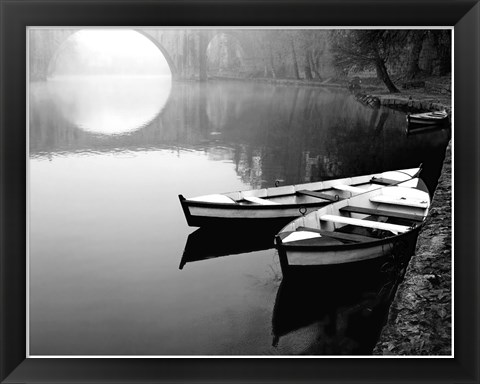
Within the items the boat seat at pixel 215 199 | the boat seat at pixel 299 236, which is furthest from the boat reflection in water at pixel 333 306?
the boat seat at pixel 215 199

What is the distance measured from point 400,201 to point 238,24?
8.85 feet

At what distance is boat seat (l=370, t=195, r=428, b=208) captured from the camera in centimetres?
398

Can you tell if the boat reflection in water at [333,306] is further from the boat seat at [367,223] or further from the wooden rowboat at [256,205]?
the wooden rowboat at [256,205]

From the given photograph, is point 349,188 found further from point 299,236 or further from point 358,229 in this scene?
point 299,236

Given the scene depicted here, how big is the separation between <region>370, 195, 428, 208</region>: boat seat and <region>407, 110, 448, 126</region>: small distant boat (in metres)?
0.53

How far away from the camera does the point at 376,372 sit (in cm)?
166

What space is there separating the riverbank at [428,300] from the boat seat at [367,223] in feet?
3.59

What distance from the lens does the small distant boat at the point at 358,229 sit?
295cm

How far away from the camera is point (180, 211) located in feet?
14.7
